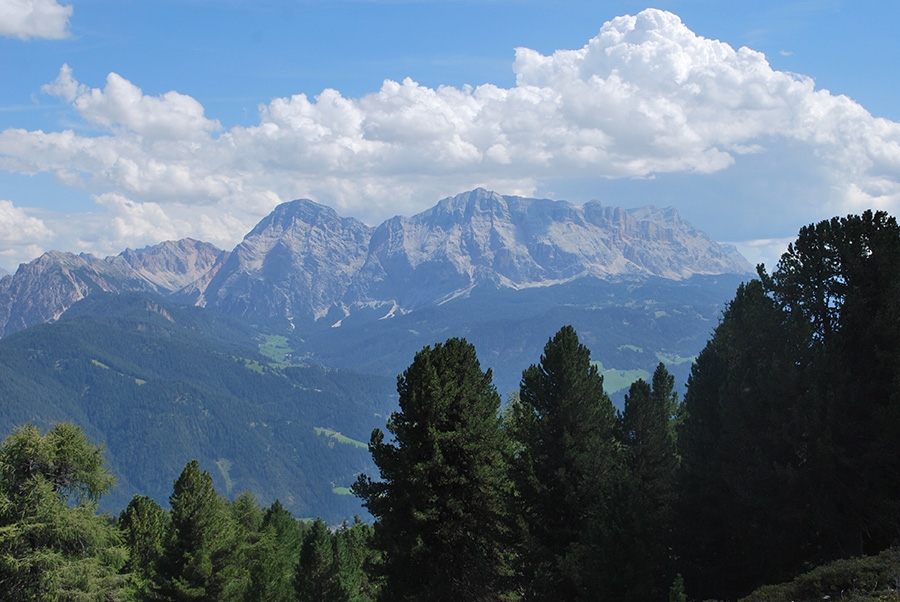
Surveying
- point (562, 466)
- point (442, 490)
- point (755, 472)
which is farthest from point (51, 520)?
point (755, 472)

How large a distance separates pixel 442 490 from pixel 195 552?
14855mm

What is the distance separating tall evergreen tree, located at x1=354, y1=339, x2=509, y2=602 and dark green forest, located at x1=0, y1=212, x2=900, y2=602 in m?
0.08

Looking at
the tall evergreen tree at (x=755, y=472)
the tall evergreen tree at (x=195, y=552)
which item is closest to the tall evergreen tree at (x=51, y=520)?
the tall evergreen tree at (x=195, y=552)

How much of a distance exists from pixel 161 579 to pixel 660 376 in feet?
97.5

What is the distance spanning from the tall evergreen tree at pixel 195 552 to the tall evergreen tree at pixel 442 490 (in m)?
10.4

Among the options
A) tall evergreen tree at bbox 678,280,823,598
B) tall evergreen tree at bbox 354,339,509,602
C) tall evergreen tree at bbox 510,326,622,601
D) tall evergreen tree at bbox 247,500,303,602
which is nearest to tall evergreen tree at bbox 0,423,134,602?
tall evergreen tree at bbox 354,339,509,602

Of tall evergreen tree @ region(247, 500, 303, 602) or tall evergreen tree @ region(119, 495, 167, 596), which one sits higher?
tall evergreen tree @ region(119, 495, 167, 596)

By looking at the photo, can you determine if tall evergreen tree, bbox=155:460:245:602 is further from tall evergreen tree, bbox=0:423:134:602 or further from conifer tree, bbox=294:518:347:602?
conifer tree, bbox=294:518:347:602

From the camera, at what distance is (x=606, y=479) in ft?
96.1

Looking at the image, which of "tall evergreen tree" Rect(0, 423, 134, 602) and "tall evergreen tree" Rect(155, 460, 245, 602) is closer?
"tall evergreen tree" Rect(0, 423, 134, 602)

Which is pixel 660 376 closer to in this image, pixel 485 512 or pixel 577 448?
pixel 577 448

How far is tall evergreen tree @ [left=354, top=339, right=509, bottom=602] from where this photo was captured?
90.6ft

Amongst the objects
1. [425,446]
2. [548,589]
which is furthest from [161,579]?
[548,589]

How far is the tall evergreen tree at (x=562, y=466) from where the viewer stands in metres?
28.3
